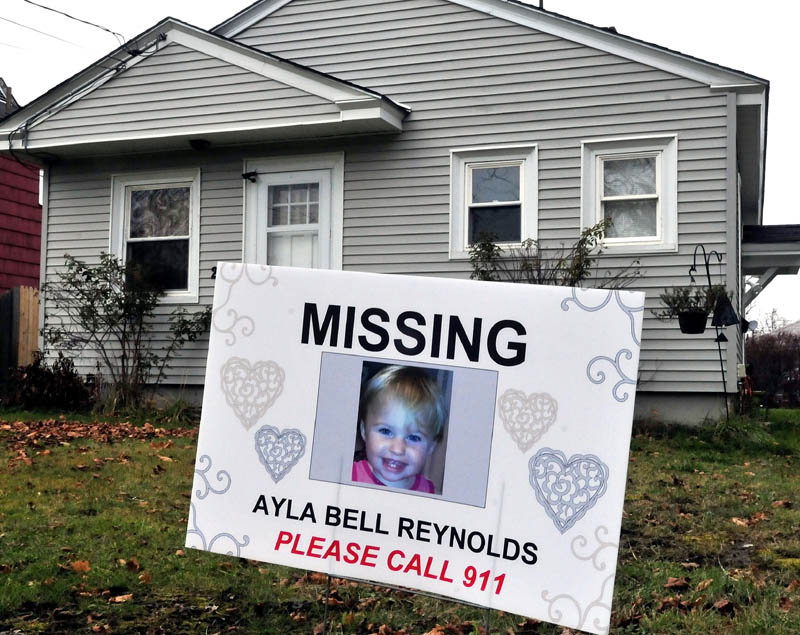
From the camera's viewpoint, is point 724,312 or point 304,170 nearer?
point 724,312

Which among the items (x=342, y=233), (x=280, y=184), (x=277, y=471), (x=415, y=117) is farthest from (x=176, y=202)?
(x=277, y=471)

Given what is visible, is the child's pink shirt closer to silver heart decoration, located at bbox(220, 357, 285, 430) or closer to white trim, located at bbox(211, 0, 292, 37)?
silver heart decoration, located at bbox(220, 357, 285, 430)

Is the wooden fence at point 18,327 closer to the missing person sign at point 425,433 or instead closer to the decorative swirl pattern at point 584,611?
the missing person sign at point 425,433

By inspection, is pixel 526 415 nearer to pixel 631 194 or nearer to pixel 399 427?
pixel 399 427

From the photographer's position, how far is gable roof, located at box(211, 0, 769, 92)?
971 centimetres

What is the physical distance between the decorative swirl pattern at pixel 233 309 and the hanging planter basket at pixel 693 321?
7.05 m

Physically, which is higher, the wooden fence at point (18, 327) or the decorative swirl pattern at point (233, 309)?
the decorative swirl pattern at point (233, 309)

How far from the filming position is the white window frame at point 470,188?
10398 mm

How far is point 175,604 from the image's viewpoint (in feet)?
13.0

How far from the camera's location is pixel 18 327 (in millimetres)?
13445

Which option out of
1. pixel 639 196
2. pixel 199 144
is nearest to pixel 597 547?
pixel 639 196

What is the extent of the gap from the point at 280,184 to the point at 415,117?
6.28 ft

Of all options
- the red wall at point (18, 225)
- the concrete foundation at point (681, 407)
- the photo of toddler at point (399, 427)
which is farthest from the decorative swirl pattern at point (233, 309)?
the red wall at point (18, 225)

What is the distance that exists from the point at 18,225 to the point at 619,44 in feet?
35.4
